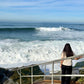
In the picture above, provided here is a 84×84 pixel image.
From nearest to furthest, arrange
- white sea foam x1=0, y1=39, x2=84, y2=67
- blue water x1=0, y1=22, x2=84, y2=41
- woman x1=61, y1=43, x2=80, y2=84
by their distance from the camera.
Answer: woman x1=61, y1=43, x2=80, y2=84 → white sea foam x1=0, y1=39, x2=84, y2=67 → blue water x1=0, y1=22, x2=84, y2=41

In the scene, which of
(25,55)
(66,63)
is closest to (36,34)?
(25,55)

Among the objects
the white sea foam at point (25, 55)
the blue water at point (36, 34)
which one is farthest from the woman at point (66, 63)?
the blue water at point (36, 34)

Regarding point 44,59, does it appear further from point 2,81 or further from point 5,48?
point 2,81

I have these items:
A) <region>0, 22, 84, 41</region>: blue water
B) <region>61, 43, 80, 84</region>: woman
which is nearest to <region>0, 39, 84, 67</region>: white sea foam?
<region>0, 22, 84, 41</region>: blue water

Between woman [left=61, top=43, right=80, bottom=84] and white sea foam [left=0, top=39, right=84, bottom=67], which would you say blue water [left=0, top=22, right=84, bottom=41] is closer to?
white sea foam [left=0, top=39, right=84, bottom=67]

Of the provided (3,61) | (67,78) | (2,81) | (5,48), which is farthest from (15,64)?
(67,78)

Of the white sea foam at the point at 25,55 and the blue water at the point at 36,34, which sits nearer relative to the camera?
the white sea foam at the point at 25,55

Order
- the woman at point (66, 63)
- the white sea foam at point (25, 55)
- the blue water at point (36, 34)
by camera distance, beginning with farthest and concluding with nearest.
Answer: the blue water at point (36, 34) < the white sea foam at point (25, 55) < the woman at point (66, 63)

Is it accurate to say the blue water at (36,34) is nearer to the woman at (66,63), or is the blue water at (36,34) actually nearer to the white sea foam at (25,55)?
the white sea foam at (25,55)

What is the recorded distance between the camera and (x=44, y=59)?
16.2m

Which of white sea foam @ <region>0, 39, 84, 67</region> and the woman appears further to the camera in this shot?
white sea foam @ <region>0, 39, 84, 67</region>

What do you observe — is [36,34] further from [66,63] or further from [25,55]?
[66,63]

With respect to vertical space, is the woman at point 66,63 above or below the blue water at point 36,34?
below

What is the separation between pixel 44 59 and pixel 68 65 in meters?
12.1
